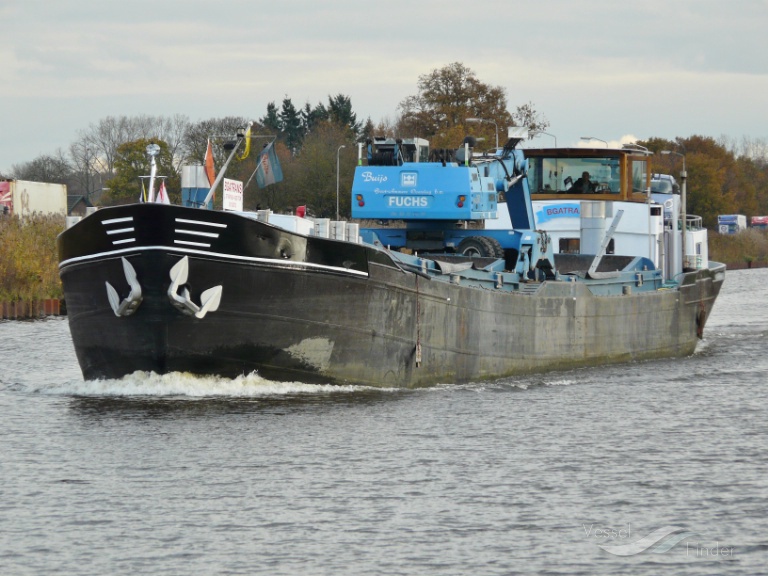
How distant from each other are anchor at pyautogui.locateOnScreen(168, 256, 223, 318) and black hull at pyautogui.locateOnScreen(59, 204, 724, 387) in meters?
0.08

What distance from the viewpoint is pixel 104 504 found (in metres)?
13.2

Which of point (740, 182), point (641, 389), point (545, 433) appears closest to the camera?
point (545, 433)

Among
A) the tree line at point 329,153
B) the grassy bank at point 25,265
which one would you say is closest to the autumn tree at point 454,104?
the tree line at point 329,153

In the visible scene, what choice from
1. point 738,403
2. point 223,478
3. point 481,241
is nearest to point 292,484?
point 223,478

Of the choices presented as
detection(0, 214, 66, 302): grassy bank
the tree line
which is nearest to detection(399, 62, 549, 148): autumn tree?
the tree line

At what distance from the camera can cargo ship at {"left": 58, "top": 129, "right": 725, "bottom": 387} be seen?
18406mm

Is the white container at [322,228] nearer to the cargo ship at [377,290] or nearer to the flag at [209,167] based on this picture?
the cargo ship at [377,290]

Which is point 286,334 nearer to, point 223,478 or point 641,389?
point 223,478

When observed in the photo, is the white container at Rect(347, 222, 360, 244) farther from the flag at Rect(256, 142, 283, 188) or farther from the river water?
the river water

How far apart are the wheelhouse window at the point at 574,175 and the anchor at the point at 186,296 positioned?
15.0 meters

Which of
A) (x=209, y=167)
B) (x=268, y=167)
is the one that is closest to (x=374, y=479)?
(x=268, y=167)

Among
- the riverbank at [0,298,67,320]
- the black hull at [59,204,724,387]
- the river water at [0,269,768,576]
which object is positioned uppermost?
the black hull at [59,204,724,387]

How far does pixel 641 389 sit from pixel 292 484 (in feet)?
34.4

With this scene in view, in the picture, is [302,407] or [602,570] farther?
[302,407]
